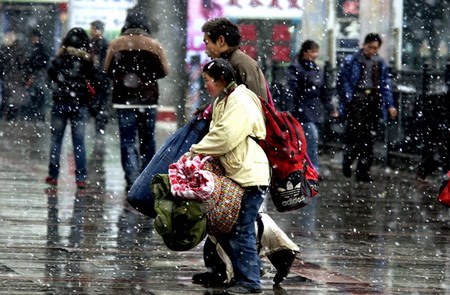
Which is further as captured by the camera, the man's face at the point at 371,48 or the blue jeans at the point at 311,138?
the man's face at the point at 371,48

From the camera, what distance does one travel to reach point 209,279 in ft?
→ 25.1

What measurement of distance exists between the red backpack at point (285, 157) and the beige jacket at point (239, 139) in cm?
6

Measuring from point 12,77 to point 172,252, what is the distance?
19774 millimetres

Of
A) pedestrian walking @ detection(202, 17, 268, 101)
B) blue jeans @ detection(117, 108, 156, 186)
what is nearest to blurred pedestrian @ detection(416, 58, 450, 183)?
blue jeans @ detection(117, 108, 156, 186)

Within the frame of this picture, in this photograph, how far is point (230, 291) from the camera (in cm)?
720

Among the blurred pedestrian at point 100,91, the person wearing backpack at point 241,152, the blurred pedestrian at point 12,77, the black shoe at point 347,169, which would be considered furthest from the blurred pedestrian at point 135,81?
the blurred pedestrian at point 12,77

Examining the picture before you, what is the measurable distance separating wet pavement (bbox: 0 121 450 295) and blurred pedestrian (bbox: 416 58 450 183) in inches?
10.8

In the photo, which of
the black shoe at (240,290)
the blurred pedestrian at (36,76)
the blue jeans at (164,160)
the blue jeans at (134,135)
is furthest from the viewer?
the blurred pedestrian at (36,76)

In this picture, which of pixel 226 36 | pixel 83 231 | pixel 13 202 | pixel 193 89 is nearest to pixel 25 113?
pixel 193 89

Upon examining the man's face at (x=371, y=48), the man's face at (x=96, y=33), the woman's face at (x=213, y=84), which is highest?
the woman's face at (x=213, y=84)

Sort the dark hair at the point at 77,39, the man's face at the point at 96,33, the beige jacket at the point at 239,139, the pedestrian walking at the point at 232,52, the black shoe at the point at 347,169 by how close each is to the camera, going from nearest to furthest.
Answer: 1. the beige jacket at the point at 239,139
2. the pedestrian walking at the point at 232,52
3. the dark hair at the point at 77,39
4. the black shoe at the point at 347,169
5. the man's face at the point at 96,33

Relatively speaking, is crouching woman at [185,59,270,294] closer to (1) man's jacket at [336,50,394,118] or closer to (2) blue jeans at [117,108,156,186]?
(2) blue jeans at [117,108,156,186]

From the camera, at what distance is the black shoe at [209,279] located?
7.60 metres

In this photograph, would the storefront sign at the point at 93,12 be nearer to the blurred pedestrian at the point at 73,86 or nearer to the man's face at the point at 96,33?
the man's face at the point at 96,33
